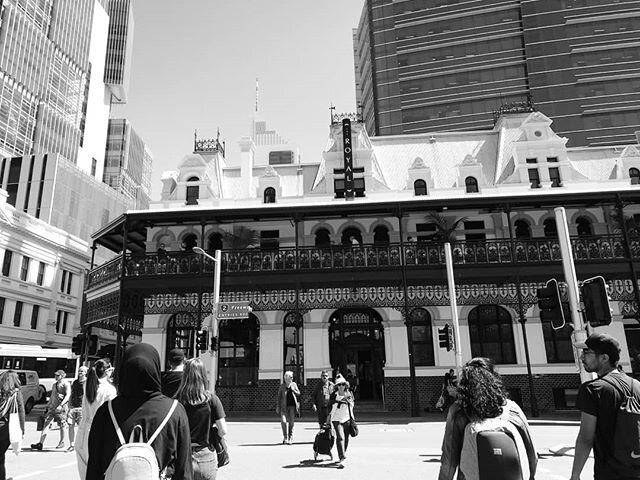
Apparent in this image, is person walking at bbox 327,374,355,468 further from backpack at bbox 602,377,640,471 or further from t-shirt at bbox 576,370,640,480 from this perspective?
backpack at bbox 602,377,640,471

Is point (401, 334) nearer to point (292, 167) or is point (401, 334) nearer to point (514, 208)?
point (514, 208)

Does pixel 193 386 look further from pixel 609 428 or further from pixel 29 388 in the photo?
pixel 29 388

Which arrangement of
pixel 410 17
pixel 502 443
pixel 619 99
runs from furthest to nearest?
pixel 410 17
pixel 619 99
pixel 502 443

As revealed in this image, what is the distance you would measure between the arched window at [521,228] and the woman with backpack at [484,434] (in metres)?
21.9

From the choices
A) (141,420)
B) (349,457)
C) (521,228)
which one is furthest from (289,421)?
(521,228)

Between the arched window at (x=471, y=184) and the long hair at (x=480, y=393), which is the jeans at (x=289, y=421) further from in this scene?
the arched window at (x=471, y=184)

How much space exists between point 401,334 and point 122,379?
20.0 meters

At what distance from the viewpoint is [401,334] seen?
2197cm

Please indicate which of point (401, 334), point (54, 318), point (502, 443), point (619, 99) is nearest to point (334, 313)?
point (401, 334)

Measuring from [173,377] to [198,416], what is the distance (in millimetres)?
844

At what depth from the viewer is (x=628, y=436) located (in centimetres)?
333

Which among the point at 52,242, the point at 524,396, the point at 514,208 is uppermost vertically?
the point at 52,242

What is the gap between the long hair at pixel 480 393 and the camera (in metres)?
3.25

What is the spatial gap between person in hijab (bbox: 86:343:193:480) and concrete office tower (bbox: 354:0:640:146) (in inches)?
2583
